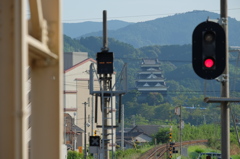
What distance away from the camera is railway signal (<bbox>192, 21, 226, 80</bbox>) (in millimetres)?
11023

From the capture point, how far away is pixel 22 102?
3629 millimetres

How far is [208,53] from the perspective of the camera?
11000mm

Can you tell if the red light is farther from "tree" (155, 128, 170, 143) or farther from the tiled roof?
the tiled roof

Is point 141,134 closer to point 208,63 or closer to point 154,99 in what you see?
point 154,99

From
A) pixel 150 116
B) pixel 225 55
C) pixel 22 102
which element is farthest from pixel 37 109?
pixel 150 116

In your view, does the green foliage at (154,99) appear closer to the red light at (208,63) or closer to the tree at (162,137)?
the tree at (162,137)

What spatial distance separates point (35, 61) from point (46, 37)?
15 centimetres

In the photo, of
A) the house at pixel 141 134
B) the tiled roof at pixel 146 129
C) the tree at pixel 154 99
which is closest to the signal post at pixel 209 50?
the house at pixel 141 134

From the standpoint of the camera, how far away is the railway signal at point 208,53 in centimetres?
1102

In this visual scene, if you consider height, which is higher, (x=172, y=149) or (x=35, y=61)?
(x=35, y=61)

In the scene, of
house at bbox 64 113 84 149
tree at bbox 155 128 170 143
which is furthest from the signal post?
house at bbox 64 113 84 149

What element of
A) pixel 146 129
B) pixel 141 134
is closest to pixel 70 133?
pixel 141 134
